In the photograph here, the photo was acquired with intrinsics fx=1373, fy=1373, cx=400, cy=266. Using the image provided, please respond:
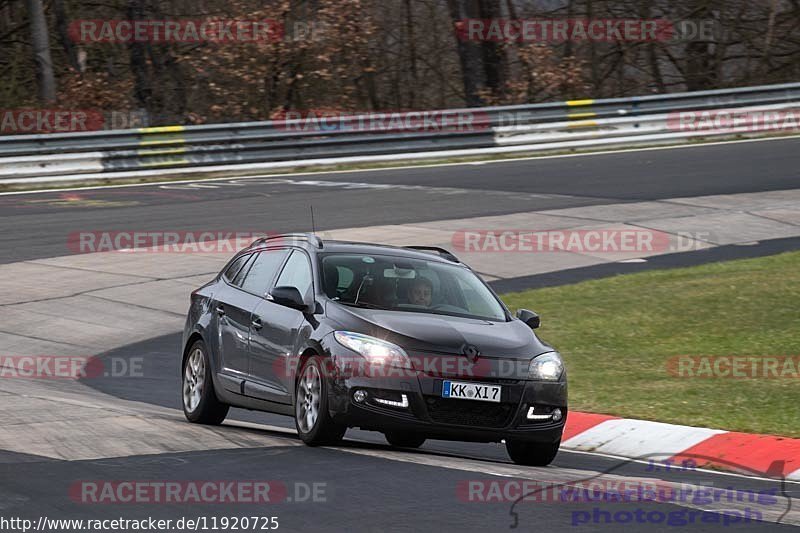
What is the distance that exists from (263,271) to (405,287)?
1382mm

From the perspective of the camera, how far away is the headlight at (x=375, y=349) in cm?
912

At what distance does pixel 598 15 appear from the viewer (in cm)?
3903

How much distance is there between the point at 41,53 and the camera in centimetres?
3366

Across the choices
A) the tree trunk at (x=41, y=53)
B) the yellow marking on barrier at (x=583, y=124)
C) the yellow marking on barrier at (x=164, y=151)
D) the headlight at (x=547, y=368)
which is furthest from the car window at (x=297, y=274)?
the tree trunk at (x=41, y=53)

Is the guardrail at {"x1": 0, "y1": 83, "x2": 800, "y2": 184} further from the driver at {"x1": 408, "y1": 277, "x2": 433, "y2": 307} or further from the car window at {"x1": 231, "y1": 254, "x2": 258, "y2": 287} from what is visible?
the driver at {"x1": 408, "y1": 277, "x2": 433, "y2": 307}

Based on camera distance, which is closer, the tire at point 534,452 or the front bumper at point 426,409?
the front bumper at point 426,409

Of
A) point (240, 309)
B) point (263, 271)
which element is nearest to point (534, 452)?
point (240, 309)

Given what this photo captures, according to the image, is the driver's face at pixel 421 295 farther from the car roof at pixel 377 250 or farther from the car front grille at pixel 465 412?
the car front grille at pixel 465 412

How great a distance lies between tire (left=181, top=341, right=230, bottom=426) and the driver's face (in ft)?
6.19

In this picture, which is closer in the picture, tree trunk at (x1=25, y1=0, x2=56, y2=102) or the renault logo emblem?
the renault logo emblem

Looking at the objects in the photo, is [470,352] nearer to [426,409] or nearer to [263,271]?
[426,409]

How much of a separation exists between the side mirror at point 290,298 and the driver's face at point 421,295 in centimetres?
83

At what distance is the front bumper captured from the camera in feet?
29.8

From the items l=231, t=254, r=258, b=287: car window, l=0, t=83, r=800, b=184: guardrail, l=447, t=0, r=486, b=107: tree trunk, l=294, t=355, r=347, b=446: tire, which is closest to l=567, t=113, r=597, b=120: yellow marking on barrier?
l=0, t=83, r=800, b=184: guardrail
